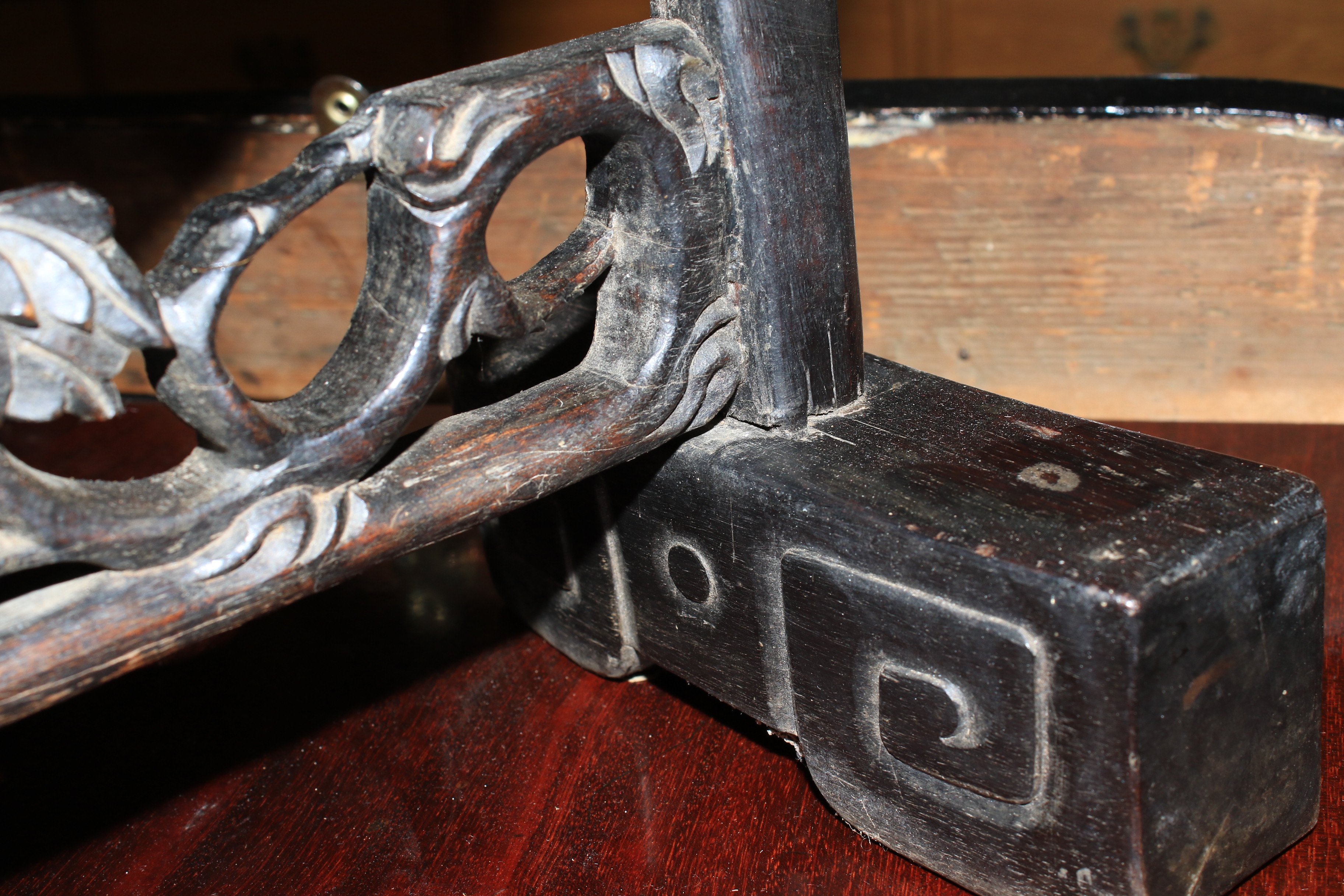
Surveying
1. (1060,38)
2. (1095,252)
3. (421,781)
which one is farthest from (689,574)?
(1060,38)

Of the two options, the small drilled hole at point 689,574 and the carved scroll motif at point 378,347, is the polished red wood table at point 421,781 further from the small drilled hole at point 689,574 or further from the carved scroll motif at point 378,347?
the carved scroll motif at point 378,347

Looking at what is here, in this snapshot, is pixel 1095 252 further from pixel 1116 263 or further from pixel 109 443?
pixel 109 443

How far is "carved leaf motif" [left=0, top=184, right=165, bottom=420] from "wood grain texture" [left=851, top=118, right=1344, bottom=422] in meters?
0.84

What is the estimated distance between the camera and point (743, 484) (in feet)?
2.38

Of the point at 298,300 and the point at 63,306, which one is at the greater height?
the point at 63,306

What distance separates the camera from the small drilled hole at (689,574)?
2.57 ft

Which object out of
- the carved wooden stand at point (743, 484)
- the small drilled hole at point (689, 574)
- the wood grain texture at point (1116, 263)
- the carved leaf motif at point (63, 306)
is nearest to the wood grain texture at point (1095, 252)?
the wood grain texture at point (1116, 263)

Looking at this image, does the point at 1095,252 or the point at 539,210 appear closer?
the point at 1095,252

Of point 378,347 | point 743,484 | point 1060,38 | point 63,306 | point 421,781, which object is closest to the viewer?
point 63,306

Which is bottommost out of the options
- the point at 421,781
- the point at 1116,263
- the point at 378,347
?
the point at 421,781

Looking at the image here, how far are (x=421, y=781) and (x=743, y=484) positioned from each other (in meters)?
0.31

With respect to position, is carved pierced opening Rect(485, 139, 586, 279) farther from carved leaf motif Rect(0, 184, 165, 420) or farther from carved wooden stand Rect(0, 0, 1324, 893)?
carved leaf motif Rect(0, 184, 165, 420)

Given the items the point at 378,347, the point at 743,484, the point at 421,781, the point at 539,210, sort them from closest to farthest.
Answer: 1. the point at 378,347
2. the point at 743,484
3. the point at 421,781
4. the point at 539,210

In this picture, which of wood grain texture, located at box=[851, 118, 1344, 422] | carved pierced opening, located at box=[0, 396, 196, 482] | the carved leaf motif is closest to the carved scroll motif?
the carved leaf motif
